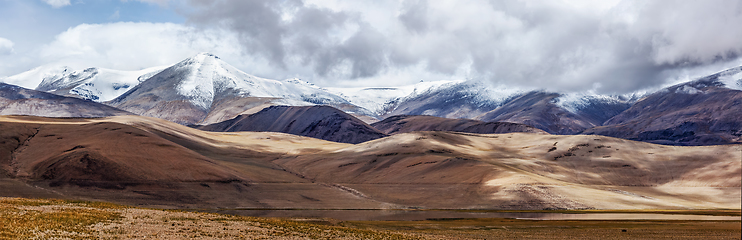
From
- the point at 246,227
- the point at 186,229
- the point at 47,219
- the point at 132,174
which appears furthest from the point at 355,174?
the point at 47,219

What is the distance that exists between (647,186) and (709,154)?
23390 millimetres

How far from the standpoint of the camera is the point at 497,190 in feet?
409

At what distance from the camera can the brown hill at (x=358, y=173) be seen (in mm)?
114625

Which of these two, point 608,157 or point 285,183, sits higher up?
point 608,157

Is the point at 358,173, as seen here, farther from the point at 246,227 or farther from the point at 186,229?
the point at 186,229

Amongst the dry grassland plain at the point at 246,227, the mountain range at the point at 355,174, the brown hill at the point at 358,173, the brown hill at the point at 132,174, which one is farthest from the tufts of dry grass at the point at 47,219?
the brown hill at the point at 358,173

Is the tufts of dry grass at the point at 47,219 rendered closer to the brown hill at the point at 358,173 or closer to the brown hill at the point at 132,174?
the brown hill at the point at 132,174

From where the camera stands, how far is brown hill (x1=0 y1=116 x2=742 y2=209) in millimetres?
114625

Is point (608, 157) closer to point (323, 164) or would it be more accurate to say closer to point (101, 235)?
point (323, 164)

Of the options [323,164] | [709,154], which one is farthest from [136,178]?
[709,154]

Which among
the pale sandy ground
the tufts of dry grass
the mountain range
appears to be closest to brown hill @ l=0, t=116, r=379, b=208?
the mountain range

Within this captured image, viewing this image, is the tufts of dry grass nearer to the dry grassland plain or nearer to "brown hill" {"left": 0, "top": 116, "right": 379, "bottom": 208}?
the dry grassland plain

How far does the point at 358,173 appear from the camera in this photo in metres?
156

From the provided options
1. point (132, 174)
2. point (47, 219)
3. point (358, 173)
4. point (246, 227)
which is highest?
point (358, 173)
